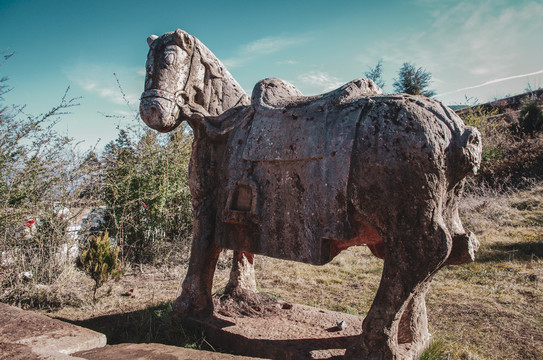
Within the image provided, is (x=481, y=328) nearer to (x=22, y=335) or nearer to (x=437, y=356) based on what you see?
(x=437, y=356)

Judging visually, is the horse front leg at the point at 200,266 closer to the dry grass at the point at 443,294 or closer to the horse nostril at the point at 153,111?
the dry grass at the point at 443,294

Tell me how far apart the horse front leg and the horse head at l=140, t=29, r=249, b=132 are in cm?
86

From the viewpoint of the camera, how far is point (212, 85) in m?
3.44

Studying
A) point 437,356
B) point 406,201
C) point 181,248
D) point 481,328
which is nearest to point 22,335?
point 406,201

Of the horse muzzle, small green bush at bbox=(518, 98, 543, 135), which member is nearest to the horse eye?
the horse muzzle

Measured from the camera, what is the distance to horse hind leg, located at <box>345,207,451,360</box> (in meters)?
2.03

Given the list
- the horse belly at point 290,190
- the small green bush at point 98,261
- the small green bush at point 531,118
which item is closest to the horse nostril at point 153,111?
the horse belly at point 290,190

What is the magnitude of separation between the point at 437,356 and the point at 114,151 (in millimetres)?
5684

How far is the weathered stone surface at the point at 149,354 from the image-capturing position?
202 cm

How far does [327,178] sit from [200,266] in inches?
60.5

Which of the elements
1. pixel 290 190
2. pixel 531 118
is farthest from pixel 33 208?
pixel 531 118

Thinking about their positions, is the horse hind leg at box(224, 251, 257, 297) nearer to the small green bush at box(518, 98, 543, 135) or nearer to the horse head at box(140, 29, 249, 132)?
the horse head at box(140, 29, 249, 132)

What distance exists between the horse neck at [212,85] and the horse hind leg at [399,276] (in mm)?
2060

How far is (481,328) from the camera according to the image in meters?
3.42
